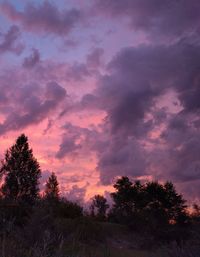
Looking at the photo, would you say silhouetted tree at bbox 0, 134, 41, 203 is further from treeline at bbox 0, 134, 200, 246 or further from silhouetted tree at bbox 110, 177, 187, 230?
silhouetted tree at bbox 110, 177, 187, 230

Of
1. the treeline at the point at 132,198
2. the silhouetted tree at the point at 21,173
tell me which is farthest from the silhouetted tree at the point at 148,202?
the silhouetted tree at the point at 21,173

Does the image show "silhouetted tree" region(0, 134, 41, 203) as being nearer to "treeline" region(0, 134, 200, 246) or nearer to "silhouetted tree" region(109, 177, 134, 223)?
"treeline" region(0, 134, 200, 246)

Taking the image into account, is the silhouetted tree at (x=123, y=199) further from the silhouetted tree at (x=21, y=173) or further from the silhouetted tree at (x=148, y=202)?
the silhouetted tree at (x=21, y=173)

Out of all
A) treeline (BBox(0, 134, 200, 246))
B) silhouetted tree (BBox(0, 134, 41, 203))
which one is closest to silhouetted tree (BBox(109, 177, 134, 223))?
treeline (BBox(0, 134, 200, 246))

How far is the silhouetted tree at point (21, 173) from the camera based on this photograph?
48.9m

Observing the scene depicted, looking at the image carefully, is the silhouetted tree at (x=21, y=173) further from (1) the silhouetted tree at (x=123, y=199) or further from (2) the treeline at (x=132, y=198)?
(1) the silhouetted tree at (x=123, y=199)

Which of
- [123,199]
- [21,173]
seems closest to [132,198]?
[123,199]

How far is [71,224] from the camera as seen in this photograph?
3102 cm

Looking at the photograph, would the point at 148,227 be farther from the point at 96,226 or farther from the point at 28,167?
the point at 28,167

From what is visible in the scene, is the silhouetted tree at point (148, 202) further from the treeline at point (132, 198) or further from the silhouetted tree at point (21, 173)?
the silhouetted tree at point (21, 173)

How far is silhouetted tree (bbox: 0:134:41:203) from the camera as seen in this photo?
4886cm

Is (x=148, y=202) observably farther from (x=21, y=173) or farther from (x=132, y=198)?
(x=21, y=173)

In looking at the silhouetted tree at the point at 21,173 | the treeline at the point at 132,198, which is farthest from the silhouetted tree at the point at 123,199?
the silhouetted tree at the point at 21,173

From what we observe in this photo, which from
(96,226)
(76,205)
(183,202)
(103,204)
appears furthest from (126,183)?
(103,204)
